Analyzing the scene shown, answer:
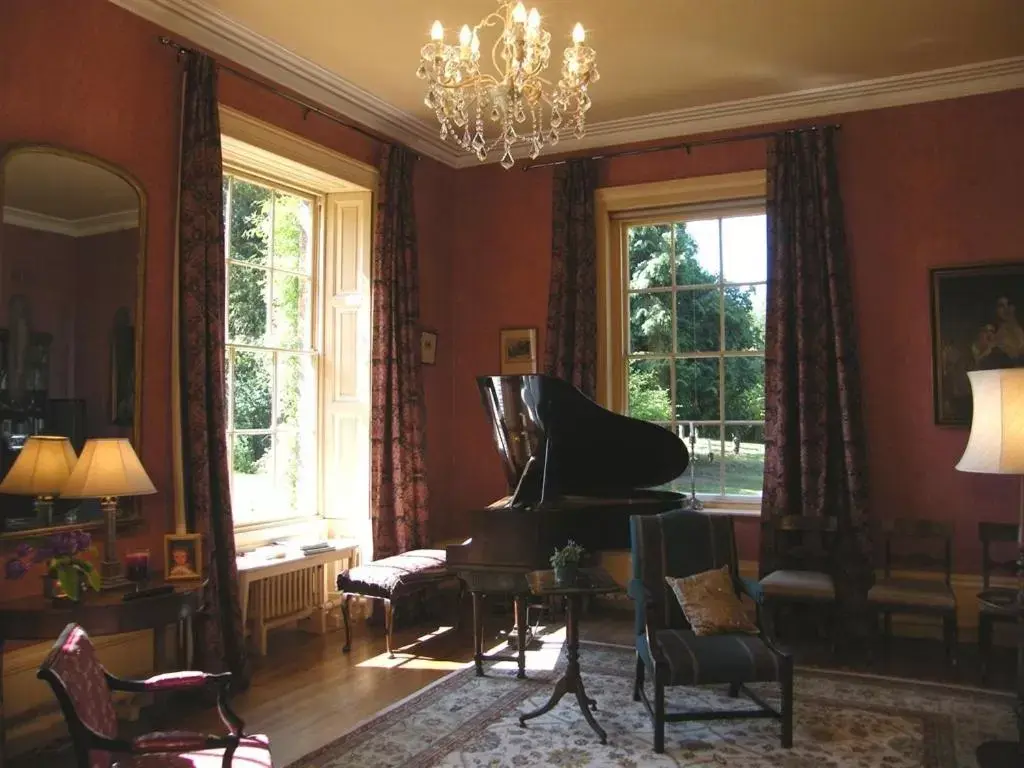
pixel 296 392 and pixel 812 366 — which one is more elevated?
pixel 812 366

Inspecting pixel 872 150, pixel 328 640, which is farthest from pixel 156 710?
pixel 872 150

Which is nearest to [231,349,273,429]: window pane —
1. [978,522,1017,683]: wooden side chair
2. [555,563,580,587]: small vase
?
[555,563,580,587]: small vase

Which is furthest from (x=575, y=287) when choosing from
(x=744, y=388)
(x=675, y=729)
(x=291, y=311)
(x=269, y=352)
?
(x=675, y=729)

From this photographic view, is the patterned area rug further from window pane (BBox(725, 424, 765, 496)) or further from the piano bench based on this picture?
window pane (BBox(725, 424, 765, 496))

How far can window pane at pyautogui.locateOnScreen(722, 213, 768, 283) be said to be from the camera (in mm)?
6016

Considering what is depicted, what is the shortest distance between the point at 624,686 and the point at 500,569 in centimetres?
87

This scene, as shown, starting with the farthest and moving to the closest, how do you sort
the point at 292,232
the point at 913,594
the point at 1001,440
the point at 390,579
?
1. the point at 292,232
2. the point at 390,579
3. the point at 913,594
4. the point at 1001,440

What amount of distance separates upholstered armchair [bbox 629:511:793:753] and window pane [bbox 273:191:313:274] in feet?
9.93

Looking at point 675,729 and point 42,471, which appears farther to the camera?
point 675,729

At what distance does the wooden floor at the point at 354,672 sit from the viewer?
382cm

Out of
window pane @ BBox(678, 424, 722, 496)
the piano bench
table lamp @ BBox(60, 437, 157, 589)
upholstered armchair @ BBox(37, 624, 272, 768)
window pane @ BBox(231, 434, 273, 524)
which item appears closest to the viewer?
upholstered armchair @ BBox(37, 624, 272, 768)

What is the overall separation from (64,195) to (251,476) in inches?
84.1

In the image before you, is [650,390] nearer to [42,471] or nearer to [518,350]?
[518,350]

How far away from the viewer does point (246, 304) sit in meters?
5.36
